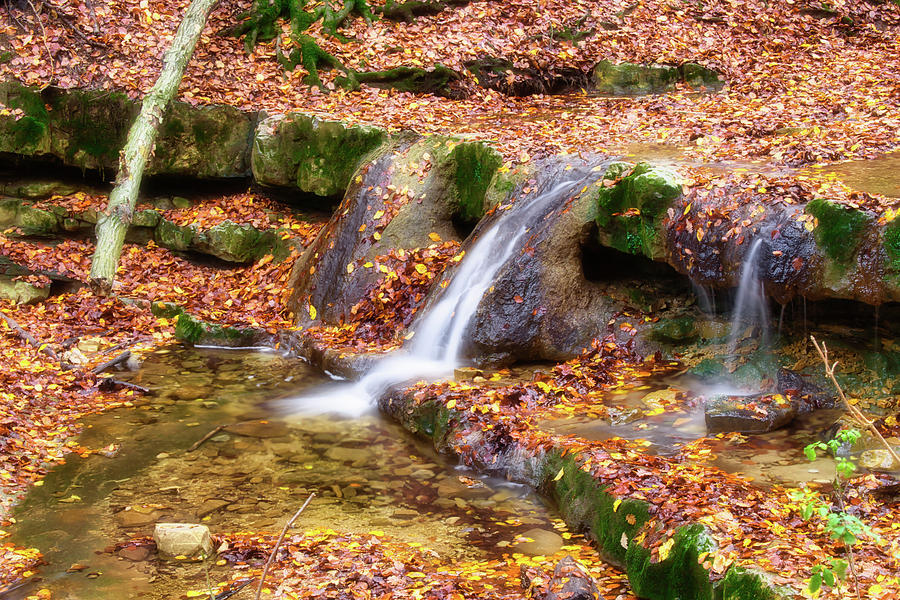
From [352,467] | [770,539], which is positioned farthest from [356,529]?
[770,539]

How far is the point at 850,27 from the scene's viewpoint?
14250 mm

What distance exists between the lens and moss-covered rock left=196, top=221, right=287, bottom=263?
11.5m

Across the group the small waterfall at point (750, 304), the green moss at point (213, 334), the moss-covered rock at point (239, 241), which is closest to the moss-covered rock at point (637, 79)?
the moss-covered rock at point (239, 241)

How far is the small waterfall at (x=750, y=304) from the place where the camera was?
6.50 metres

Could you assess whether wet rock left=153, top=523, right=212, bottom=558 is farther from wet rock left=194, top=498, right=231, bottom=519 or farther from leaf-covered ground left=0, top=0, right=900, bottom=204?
leaf-covered ground left=0, top=0, right=900, bottom=204

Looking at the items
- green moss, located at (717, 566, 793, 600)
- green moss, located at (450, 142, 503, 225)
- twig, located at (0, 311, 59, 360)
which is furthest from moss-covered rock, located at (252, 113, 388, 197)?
green moss, located at (717, 566, 793, 600)

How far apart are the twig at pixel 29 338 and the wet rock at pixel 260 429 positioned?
257 centimetres

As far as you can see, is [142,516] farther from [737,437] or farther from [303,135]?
[303,135]

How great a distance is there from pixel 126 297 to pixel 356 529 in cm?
635

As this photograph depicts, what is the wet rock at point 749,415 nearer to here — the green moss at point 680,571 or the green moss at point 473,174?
the green moss at point 680,571

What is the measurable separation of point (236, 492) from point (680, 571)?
3.22 m

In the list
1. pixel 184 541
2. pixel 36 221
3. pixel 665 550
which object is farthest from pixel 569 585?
pixel 36 221

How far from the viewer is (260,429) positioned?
285 inches

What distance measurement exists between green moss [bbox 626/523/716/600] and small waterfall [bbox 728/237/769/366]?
2.78 metres
